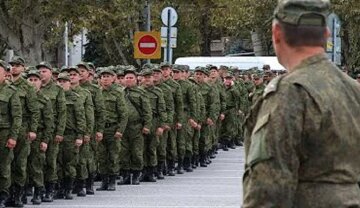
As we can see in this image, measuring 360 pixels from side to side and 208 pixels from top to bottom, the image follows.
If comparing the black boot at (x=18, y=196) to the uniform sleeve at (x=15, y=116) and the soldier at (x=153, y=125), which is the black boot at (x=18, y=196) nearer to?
the uniform sleeve at (x=15, y=116)

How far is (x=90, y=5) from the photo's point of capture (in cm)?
3441

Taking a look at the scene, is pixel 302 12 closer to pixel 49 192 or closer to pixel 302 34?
pixel 302 34

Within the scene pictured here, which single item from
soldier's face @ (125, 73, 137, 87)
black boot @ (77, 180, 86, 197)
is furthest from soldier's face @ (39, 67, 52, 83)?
soldier's face @ (125, 73, 137, 87)

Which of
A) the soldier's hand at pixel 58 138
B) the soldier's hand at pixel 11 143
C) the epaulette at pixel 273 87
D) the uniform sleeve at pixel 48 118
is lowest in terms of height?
the soldier's hand at pixel 58 138

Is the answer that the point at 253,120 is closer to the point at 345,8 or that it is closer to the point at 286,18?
the point at 286,18

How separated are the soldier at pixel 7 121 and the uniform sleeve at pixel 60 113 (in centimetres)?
125

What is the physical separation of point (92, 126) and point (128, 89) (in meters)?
2.24

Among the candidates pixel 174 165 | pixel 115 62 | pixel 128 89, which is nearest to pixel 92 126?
pixel 128 89

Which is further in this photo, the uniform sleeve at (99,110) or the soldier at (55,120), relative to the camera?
the uniform sleeve at (99,110)

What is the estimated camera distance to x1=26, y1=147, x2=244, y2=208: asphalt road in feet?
54.6

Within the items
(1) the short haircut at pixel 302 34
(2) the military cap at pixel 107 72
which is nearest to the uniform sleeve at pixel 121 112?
(2) the military cap at pixel 107 72

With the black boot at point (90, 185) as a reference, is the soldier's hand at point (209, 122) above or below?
above

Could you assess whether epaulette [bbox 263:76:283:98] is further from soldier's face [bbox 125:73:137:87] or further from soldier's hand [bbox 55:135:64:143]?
soldier's face [bbox 125:73:137:87]

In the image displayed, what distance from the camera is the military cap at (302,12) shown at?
17.2 feet
